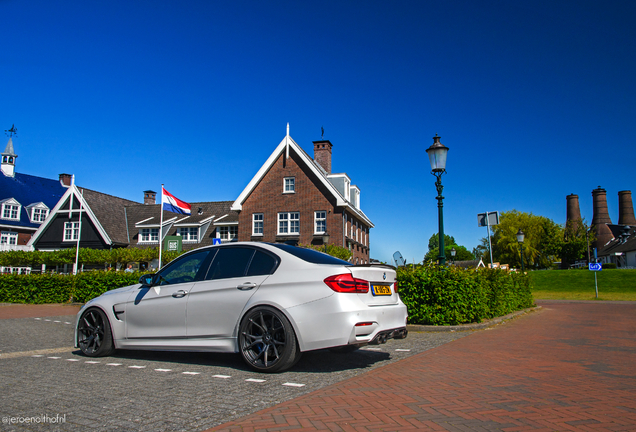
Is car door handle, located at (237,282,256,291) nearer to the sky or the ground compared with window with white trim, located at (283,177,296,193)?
nearer to the ground

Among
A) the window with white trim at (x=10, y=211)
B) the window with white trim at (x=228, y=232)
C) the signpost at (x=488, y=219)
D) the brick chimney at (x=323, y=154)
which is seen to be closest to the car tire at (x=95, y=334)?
the signpost at (x=488, y=219)

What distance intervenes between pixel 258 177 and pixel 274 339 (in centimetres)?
2871

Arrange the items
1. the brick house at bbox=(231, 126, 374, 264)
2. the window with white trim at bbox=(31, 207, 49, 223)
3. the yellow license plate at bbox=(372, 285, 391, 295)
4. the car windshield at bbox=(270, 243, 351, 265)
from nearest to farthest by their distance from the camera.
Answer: the yellow license plate at bbox=(372, 285, 391, 295) < the car windshield at bbox=(270, 243, 351, 265) < the brick house at bbox=(231, 126, 374, 264) < the window with white trim at bbox=(31, 207, 49, 223)

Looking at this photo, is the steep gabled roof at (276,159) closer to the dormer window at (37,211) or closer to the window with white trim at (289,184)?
the window with white trim at (289,184)

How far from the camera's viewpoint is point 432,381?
495 centimetres

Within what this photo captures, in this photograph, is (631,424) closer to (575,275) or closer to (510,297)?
(510,297)

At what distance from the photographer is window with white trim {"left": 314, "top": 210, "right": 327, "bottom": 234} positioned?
31.6 meters

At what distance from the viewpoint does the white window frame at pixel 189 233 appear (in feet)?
119

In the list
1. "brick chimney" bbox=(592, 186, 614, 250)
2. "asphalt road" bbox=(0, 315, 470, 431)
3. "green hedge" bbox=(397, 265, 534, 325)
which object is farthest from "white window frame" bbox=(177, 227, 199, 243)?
"brick chimney" bbox=(592, 186, 614, 250)

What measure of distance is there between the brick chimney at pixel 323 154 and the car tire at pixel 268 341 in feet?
105

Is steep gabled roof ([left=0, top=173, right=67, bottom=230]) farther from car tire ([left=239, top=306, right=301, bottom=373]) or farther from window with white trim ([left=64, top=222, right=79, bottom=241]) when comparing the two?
car tire ([left=239, top=306, right=301, bottom=373])

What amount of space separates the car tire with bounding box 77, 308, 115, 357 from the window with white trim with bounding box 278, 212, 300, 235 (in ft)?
83.1

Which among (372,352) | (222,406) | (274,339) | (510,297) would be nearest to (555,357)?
(372,352)

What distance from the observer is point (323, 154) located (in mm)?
37156
